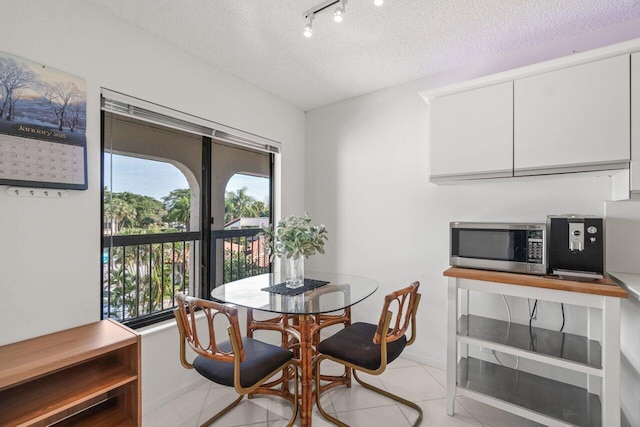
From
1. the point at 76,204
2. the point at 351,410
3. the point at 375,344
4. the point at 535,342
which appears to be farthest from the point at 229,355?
the point at 535,342

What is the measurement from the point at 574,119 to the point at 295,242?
70.8 inches

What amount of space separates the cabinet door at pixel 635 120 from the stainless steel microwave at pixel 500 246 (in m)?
0.47

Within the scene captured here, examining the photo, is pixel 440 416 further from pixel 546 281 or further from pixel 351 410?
pixel 546 281

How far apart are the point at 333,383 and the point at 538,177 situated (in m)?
1.95

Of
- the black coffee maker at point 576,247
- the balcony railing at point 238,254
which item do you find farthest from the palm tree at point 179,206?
the black coffee maker at point 576,247

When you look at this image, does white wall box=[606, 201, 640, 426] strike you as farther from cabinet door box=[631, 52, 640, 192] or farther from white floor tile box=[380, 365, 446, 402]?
white floor tile box=[380, 365, 446, 402]

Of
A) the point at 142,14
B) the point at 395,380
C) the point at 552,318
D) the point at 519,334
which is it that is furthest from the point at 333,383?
the point at 142,14

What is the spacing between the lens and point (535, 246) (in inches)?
69.5

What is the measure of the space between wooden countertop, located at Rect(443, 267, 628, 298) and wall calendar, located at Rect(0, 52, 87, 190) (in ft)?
7.53

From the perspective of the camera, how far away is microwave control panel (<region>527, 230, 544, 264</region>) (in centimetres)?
175

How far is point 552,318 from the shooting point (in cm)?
201

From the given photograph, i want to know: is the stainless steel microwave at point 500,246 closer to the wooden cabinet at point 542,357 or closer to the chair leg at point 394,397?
the wooden cabinet at point 542,357

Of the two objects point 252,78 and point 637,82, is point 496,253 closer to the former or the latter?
point 637,82

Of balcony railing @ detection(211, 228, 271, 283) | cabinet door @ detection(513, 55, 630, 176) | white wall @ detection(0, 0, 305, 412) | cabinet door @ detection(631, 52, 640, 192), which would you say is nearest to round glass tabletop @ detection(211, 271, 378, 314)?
balcony railing @ detection(211, 228, 271, 283)
